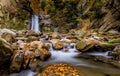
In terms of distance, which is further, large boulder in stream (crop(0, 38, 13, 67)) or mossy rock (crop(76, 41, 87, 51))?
mossy rock (crop(76, 41, 87, 51))

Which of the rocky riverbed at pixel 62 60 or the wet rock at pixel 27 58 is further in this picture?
the wet rock at pixel 27 58

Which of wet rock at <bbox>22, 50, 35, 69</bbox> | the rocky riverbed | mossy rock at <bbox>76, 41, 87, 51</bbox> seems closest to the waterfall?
the rocky riverbed

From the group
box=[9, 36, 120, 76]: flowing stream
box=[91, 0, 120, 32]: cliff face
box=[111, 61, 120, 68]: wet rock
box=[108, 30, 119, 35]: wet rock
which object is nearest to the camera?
box=[9, 36, 120, 76]: flowing stream

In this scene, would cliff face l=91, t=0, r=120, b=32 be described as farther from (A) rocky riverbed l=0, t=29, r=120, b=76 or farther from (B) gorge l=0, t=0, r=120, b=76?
(A) rocky riverbed l=0, t=29, r=120, b=76

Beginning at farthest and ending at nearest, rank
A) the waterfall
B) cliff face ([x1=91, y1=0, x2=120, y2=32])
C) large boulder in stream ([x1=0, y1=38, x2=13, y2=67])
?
the waterfall → cliff face ([x1=91, y1=0, x2=120, y2=32]) → large boulder in stream ([x1=0, y1=38, x2=13, y2=67])

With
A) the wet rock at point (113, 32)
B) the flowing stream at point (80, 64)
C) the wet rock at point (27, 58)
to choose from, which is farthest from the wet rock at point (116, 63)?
the wet rock at point (113, 32)

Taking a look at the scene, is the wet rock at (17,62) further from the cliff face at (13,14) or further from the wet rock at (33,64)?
the cliff face at (13,14)

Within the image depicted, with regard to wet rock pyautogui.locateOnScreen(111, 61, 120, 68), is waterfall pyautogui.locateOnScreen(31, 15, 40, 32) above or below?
above

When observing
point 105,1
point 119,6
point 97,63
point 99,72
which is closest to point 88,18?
point 105,1

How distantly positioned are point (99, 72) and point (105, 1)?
15.3 metres

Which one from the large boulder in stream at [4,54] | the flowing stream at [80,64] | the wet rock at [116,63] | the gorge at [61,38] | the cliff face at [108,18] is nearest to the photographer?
the flowing stream at [80,64]

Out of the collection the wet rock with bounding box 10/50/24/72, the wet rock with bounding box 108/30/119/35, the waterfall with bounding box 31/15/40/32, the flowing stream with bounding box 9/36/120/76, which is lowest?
the flowing stream with bounding box 9/36/120/76

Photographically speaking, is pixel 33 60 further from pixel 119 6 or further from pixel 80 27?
pixel 80 27

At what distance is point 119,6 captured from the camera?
18.9 metres
